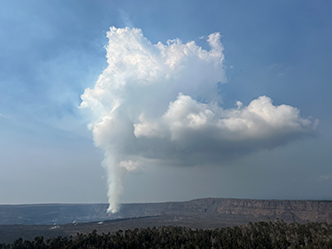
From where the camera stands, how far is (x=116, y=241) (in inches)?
2322

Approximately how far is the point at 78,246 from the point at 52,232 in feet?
166

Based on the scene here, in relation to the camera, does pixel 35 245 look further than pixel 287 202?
No

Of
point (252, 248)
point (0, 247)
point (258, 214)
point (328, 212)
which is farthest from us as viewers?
point (258, 214)

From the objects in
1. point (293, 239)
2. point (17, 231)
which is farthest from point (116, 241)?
point (17, 231)

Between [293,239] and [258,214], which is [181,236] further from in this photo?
[258,214]

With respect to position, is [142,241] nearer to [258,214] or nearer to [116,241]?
[116,241]

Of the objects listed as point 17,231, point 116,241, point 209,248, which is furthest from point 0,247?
point 17,231

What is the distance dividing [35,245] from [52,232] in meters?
45.4

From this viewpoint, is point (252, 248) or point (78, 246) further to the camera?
point (78, 246)

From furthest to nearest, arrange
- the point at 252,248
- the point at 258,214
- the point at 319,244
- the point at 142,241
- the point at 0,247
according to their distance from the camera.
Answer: the point at 258,214
the point at 142,241
the point at 0,247
the point at 252,248
the point at 319,244

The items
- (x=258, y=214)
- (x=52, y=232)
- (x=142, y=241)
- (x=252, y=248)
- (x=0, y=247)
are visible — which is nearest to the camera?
(x=252, y=248)

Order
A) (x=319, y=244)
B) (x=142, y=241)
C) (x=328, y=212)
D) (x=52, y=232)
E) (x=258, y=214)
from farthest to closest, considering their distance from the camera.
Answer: (x=258, y=214), (x=328, y=212), (x=52, y=232), (x=142, y=241), (x=319, y=244)

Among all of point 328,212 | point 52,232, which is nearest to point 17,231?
point 52,232

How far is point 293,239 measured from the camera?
54.6 m
